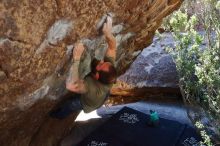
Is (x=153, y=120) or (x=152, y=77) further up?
(x=152, y=77)

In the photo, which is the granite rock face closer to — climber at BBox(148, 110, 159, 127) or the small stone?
the small stone

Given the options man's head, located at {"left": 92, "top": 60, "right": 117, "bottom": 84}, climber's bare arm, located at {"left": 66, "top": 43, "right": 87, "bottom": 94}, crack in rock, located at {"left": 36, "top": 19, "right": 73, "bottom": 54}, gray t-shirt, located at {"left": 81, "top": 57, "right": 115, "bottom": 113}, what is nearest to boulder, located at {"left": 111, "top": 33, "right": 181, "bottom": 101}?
gray t-shirt, located at {"left": 81, "top": 57, "right": 115, "bottom": 113}

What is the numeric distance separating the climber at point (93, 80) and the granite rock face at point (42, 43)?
0.09 metres

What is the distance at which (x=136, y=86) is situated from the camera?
788cm

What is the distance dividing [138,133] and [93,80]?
209cm

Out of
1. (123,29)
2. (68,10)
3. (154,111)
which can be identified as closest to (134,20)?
(123,29)

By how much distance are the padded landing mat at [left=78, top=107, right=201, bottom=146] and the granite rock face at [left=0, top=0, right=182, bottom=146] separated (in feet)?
3.97

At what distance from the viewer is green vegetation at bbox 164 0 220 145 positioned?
551 cm

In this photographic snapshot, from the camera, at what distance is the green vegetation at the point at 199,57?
18.1 ft

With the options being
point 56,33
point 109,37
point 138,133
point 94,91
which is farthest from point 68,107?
point 138,133

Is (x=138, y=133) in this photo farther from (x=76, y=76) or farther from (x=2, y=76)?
(x=2, y=76)

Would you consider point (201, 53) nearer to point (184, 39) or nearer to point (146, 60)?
point (184, 39)

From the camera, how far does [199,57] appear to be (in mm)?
5965

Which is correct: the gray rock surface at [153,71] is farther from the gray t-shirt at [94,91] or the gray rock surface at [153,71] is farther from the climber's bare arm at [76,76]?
the climber's bare arm at [76,76]
